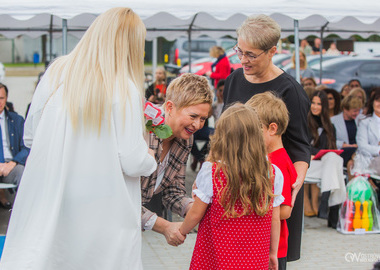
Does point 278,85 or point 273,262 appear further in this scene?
point 278,85

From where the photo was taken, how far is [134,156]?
2.38 m

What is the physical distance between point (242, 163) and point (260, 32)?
32.4 inches

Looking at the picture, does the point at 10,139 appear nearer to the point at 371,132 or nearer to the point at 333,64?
the point at 371,132

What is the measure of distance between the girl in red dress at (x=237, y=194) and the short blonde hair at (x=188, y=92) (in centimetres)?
32

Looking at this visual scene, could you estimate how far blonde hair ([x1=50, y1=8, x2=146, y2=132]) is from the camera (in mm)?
2348

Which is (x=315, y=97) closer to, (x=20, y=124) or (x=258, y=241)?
(x=20, y=124)

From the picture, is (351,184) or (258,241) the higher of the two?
(258,241)

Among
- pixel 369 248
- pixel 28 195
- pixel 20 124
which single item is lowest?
pixel 369 248

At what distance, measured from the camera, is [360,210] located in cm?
606

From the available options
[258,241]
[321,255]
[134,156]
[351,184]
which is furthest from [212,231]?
[351,184]

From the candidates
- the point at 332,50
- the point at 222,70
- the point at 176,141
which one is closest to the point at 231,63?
the point at 332,50

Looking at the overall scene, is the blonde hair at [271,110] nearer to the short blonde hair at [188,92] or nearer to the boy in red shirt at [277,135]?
the boy in red shirt at [277,135]

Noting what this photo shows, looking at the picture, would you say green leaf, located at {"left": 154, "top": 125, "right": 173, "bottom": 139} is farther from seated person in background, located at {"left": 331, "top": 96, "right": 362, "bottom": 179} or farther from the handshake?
seated person in background, located at {"left": 331, "top": 96, "right": 362, "bottom": 179}

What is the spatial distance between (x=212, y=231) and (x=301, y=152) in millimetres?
740
